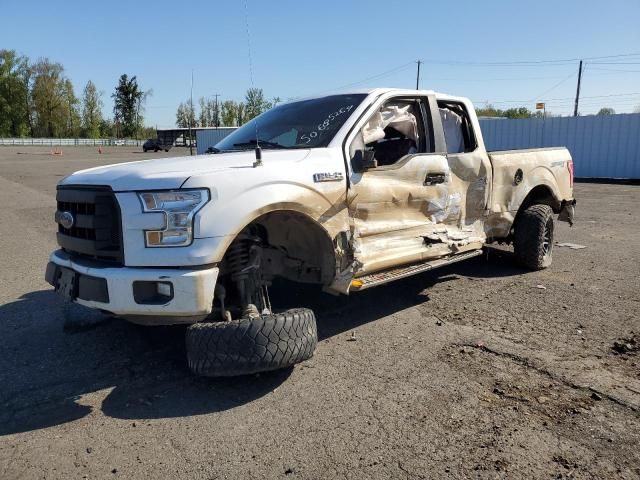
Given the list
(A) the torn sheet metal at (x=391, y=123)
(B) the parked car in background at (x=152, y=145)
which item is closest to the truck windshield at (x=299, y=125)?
(A) the torn sheet metal at (x=391, y=123)

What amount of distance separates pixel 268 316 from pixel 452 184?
2.57 m

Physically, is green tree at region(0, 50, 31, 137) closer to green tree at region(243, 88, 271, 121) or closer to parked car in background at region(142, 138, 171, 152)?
parked car in background at region(142, 138, 171, 152)

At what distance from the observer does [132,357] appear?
13.4ft

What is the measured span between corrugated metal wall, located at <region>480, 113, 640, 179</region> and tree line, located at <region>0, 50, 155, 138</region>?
244ft

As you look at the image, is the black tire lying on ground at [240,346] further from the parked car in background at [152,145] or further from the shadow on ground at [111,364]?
the parked car in background at [152,145]

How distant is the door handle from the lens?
490 centimetres

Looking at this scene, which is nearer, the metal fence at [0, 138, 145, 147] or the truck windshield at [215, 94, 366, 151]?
the truck windshield at [215, 94, 366, 151]

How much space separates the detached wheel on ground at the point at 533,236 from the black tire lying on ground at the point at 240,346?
159 inches

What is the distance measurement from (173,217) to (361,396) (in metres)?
1.66

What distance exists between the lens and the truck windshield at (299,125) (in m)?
4.43

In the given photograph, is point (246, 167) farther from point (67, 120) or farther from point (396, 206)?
point (67, 120)

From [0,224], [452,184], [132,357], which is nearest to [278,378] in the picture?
[132,357]

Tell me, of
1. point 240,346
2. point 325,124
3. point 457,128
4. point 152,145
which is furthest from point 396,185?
point 152,145

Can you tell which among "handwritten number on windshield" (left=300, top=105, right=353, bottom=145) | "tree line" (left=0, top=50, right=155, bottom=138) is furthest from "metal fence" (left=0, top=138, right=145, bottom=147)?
"handwritten number on windshield" (left=300, top=105, right=353, bottom=145)
